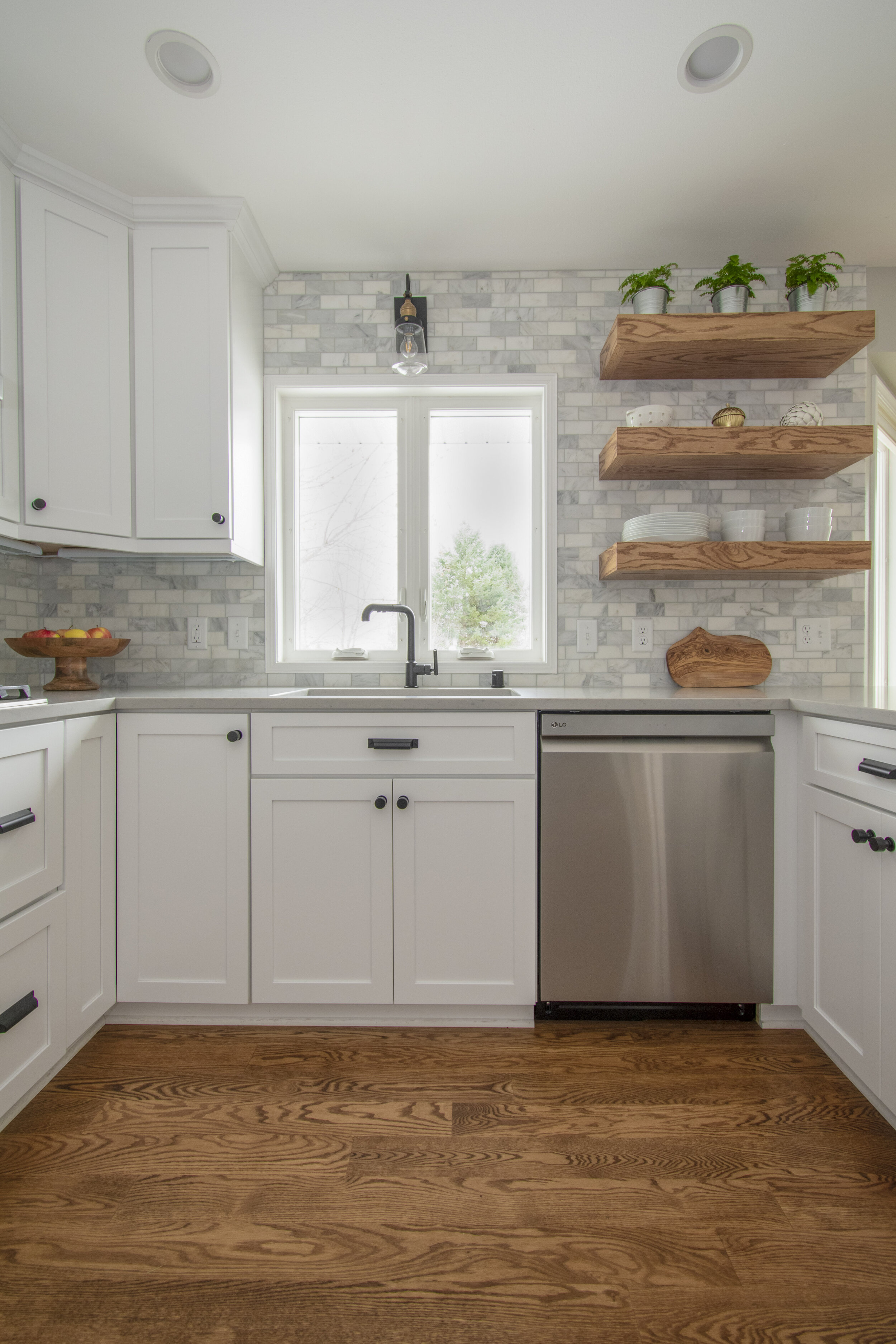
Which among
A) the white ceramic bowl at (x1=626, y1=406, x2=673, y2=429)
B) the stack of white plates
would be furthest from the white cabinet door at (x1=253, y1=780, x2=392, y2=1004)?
the white ceramic bowl at (x1=626, y1=406, x2=673, y2=429)

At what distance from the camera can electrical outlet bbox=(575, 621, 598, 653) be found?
248 centimetres

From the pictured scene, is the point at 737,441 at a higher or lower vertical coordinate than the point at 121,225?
lower

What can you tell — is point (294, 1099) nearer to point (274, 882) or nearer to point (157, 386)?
point (274, 882)

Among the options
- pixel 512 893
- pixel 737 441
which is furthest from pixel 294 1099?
pixel 737 441

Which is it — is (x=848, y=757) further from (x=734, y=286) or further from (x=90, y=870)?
(x=90, y=870)

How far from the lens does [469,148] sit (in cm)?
191

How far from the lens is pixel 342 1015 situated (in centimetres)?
189

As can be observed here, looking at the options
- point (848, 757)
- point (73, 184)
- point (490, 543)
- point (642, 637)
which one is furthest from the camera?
point (490, 543)

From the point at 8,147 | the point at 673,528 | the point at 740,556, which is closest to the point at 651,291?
the point at 673,528

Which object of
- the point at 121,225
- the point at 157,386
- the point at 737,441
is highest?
the point at 121,225

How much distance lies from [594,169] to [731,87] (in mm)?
403

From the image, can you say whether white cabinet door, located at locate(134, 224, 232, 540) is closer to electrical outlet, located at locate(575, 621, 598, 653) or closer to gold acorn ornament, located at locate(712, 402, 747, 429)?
electrical outlet, located at locate(575, 621, 598, 653)

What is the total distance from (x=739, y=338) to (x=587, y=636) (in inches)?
43.9

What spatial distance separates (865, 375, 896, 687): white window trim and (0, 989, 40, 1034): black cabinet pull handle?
2.77m
